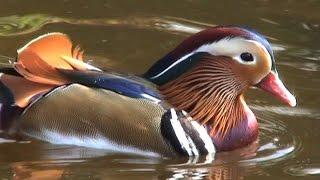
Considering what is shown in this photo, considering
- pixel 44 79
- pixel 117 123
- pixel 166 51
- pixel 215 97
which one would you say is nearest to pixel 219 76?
pixel 215 97

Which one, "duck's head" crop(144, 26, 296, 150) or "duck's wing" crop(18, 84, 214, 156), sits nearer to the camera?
"duck's wing" crop(18, 84, 214, 156)

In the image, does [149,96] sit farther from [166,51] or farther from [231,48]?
[166,51]

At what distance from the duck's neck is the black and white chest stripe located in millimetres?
56

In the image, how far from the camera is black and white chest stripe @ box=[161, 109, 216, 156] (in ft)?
16.1

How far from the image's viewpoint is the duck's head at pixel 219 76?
5.00 metres

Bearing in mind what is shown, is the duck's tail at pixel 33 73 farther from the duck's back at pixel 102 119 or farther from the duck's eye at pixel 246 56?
the duck's eye at pixel 246 56

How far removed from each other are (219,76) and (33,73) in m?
0.90

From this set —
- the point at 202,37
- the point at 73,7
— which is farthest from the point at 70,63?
the point at 73,7

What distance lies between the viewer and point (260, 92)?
235 inches

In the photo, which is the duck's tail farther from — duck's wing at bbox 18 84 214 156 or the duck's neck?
the duck's neck

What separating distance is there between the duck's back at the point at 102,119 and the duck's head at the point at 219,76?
21cm

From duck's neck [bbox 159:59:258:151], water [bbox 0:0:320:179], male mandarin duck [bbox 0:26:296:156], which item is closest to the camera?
water [bbox 0:0:320:179]

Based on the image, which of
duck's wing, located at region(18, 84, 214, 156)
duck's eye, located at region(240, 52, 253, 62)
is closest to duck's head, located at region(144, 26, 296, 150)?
duck's eye, located at region(240, 52, 253, 62)

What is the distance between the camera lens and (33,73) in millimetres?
4980
